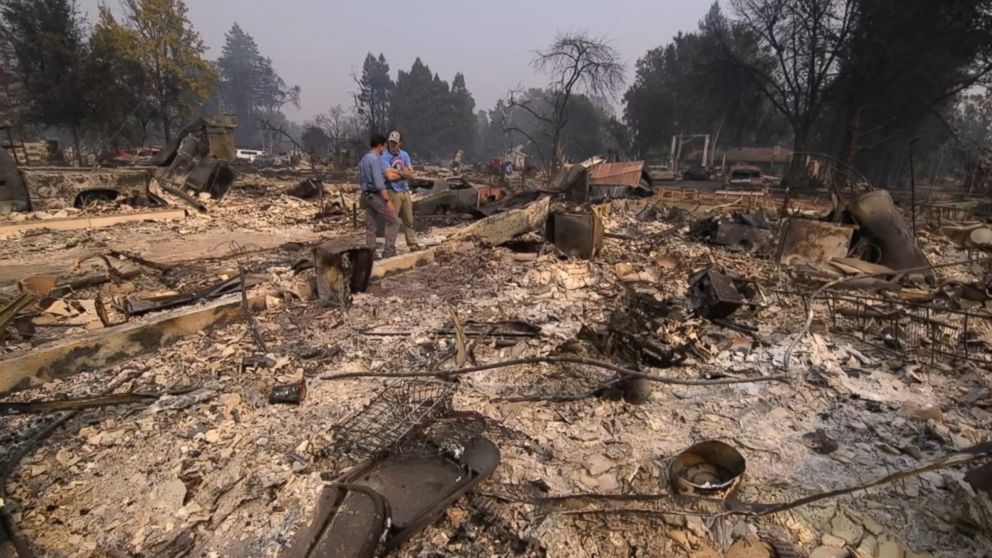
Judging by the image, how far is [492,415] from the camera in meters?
3.52

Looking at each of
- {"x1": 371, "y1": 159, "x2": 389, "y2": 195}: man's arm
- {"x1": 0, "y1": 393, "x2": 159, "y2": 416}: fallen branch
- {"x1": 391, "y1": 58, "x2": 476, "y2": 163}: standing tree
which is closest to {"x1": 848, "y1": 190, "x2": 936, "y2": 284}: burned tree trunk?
{"x1": 371, "y1": 159, "x2": 389, "y2": 195}: man's arm

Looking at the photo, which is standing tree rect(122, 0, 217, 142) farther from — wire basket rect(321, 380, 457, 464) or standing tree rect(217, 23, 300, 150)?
standing tree rect(217, 23, 300, 150)

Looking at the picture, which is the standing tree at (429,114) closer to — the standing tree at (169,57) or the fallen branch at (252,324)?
the standing tree at (169,57)

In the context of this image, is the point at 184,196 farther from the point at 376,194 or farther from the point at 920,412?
the point at 920,412

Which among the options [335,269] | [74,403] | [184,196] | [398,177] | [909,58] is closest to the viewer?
[74,403]

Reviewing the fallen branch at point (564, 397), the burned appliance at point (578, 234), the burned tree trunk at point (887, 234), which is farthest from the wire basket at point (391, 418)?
the burned tree trunk at point (887, 234)

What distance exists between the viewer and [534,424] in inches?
135

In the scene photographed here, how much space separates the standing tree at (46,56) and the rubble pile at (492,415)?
1897 centimetres

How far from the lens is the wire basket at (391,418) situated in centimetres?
304

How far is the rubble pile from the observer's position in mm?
2484

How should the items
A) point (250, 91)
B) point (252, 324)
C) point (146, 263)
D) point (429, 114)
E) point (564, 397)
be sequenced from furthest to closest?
1. point (250, 91)
2. point (429, 114)
3. point (146, 263)
4. point (252, 324)
5. point (564, 397)

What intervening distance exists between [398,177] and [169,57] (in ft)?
92.6

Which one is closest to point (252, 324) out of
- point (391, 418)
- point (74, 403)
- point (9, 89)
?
point (74, 403)

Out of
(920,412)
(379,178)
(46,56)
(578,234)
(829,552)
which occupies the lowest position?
(829,552)
